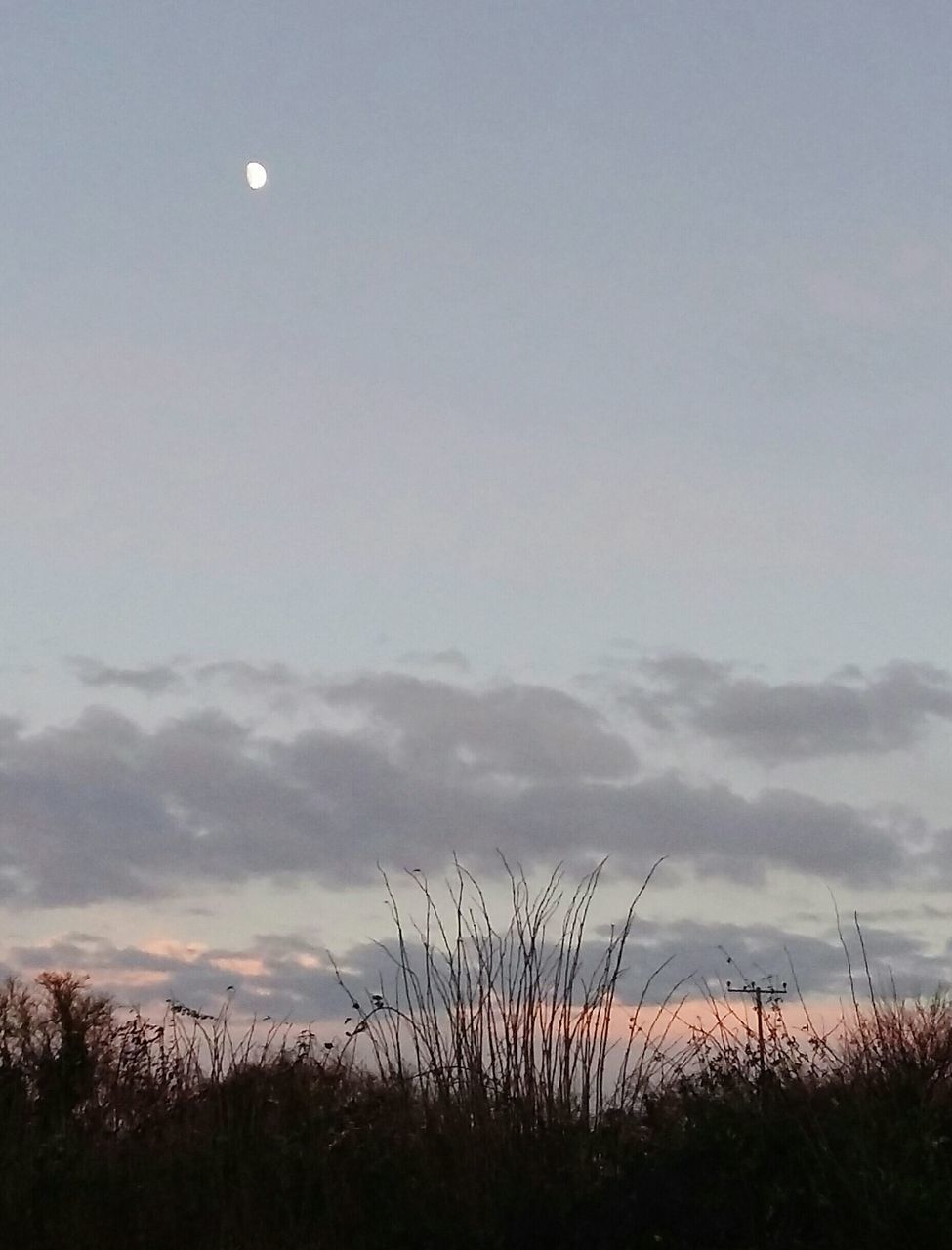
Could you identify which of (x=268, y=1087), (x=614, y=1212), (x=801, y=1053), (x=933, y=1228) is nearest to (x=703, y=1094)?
(x=801, y=1053)

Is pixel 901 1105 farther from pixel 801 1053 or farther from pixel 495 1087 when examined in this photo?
pixel 495 1087

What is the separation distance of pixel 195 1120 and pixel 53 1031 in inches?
111

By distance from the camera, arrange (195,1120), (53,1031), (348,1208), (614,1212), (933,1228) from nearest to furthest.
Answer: (933,1228), (614,1212), (348,1208), (195,1120), (53,1031)

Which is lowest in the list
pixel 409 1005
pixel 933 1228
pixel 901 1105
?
pixel 933 1228

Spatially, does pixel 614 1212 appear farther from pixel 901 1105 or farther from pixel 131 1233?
pixel 131 1233

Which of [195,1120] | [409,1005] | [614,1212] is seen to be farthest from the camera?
[195,1120]

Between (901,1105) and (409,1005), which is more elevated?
(409,1005)

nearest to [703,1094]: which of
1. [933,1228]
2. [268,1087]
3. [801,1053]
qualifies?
[801,1053]

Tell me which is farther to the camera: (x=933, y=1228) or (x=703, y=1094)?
(x=703, y=1094)

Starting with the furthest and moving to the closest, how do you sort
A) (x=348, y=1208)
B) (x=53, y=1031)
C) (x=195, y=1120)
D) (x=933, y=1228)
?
(x=53, y=1031) → (x=195, y=1120) → (x=348, y=1208) → (x=933, y=1228)

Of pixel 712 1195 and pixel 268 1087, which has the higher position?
pixel 268 1087

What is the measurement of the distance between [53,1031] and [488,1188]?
5773 millimetres

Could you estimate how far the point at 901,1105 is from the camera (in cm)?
1014

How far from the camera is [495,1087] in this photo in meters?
10.3
